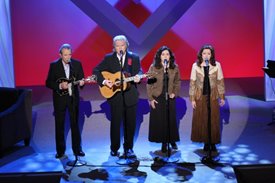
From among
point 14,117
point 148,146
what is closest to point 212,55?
point 148,146

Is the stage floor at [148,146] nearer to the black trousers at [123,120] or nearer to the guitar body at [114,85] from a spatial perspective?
the black trousers at [123,120]

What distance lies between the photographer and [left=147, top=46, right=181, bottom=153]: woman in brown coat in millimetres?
6738

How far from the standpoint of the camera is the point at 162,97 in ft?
22.3

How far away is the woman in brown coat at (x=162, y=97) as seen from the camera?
265 inches

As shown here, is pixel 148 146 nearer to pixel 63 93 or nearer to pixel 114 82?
pixel 114 82

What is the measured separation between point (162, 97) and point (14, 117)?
8.31 ft

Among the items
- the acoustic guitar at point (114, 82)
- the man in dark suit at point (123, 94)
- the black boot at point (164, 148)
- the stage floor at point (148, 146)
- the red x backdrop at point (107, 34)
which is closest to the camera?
the stage floor at point (148, 146)

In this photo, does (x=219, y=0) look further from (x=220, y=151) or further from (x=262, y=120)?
(x=220, y=151)

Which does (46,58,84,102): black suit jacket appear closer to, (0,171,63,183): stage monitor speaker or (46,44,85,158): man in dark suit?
(46,44,85,158): man in dark suit

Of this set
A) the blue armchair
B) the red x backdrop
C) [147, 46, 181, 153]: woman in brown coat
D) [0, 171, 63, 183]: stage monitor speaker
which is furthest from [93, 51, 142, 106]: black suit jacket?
the red x backdrop

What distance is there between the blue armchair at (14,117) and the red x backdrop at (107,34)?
2883 millimetres

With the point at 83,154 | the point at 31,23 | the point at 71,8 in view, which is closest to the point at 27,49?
the point at 31,23

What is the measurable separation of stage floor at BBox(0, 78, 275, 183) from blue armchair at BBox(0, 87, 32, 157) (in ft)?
0.74

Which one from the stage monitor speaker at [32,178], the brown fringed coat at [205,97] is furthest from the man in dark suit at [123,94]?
the stage monitor speaker at [32,178]
